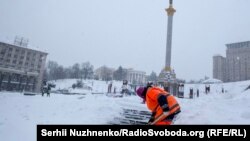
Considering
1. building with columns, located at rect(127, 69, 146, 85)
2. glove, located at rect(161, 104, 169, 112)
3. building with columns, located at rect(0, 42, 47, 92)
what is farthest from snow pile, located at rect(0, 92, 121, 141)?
building with columns, located at rect(127, 69, 146, 85)

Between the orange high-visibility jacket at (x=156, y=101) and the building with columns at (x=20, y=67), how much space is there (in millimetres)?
62239

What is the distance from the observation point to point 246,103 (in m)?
11.4

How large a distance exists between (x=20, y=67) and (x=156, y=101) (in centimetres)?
7031

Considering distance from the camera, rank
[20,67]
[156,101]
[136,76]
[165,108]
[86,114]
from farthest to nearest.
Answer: [136,76] < [20,67] < [86,114] < [156,101] < [165,108]

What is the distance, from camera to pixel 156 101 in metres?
5.21

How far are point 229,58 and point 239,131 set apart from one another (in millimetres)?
95830

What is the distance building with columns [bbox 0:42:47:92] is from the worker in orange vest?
62.3 m

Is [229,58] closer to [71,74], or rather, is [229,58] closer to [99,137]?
[71,74]

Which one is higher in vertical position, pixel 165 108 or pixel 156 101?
pixel 156 101

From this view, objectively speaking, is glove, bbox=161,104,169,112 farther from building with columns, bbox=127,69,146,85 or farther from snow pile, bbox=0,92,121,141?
building with columns, bbox=127,69,146,85

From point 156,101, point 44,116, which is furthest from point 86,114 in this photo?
point 156,101

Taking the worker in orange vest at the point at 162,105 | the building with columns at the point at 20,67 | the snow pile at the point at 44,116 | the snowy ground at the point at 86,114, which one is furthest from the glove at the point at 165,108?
the building with columns at the point at 20,67

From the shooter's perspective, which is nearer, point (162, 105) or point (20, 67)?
point (162, 105)

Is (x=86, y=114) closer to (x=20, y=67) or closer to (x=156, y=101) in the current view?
(x=156, y=101)
